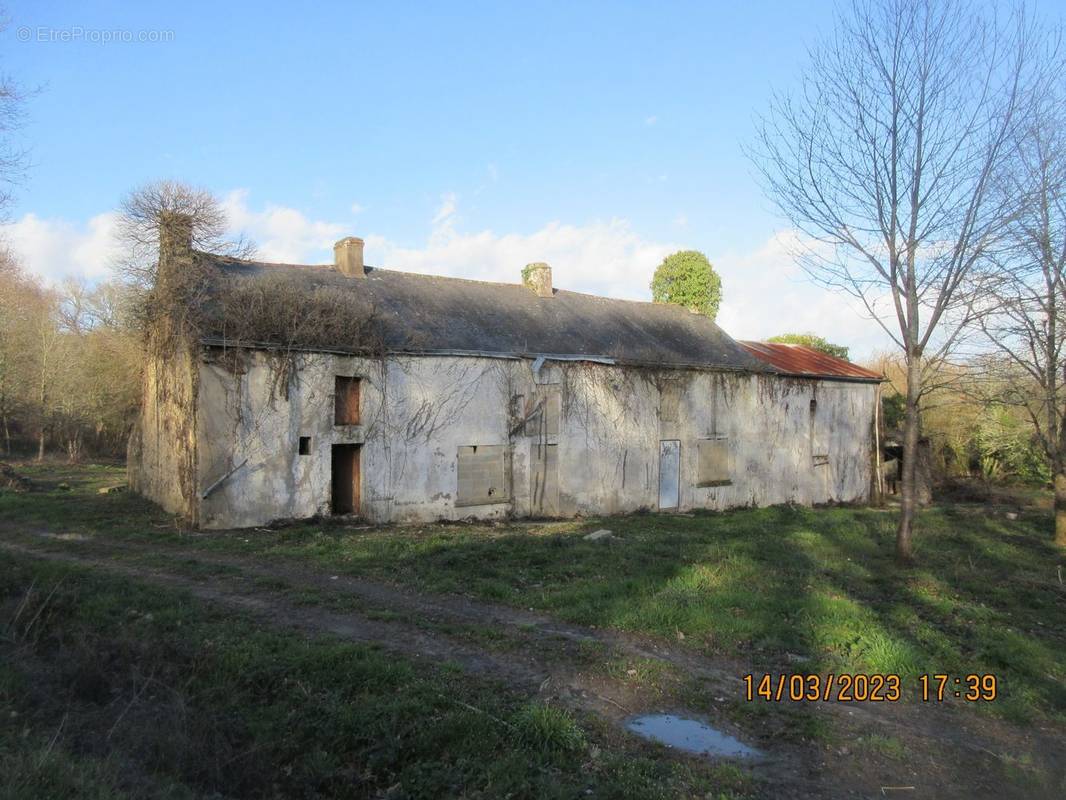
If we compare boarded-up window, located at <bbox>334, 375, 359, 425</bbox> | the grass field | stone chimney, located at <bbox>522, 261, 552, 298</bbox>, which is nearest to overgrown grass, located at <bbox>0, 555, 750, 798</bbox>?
the grass field

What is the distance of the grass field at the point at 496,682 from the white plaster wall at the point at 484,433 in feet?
9.71

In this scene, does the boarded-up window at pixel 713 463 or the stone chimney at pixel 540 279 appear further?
the stone chimney at pixel 540 279

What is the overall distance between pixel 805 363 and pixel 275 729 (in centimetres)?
2424

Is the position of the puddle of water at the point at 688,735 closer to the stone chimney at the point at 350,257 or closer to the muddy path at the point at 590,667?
the muddy path at the point at 590,667

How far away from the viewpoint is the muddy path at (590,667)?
5.00 meters

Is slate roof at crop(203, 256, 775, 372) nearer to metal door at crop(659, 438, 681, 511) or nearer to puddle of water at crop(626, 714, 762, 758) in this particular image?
metal door at crop(659, 438, 681, 511)

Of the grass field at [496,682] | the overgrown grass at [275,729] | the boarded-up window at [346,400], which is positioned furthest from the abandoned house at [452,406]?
the overgrown grass at [275,729]

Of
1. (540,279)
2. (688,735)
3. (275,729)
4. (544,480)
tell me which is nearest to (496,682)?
(688,735)

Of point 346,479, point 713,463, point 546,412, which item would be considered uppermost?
point 546,412

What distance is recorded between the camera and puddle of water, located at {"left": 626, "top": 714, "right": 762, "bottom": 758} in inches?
205

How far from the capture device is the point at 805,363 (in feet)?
85.8

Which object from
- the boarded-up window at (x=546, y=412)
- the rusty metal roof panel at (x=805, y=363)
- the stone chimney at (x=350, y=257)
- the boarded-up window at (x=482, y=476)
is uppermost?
the stone chimney at (x=350, y=257)

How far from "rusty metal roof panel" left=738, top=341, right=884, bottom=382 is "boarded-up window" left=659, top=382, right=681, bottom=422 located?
4527 millimetres

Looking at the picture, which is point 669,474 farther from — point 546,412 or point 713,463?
point 546,412
